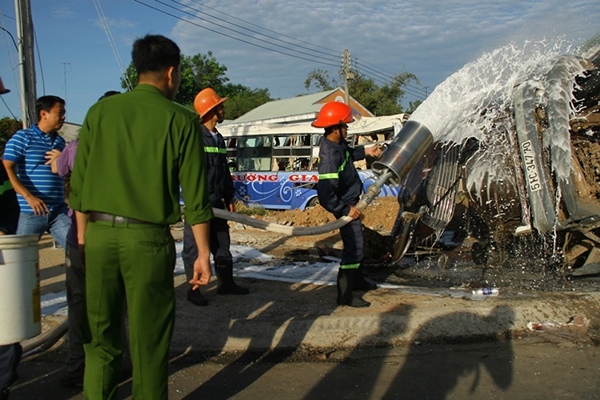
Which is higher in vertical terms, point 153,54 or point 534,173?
point 153,54

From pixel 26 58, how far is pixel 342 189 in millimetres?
6416

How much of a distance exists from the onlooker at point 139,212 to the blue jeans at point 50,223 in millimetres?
1480

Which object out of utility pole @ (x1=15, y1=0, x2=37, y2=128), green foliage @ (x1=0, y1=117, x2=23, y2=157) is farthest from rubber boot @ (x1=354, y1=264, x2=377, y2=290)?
green foliage @ (x1=0, y1=117, x2=23, y2=157)

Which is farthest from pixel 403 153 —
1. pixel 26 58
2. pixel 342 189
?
pixel 26 58

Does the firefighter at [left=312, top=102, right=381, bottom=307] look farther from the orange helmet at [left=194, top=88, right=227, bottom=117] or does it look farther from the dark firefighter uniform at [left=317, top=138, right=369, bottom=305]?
the orange helmet at [left=194, top=88, right=227, bottom=117]

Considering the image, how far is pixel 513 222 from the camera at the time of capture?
17.6 feet

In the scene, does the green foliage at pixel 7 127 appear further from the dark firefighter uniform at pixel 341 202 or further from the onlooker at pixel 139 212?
the onlooker at pixel 139 212

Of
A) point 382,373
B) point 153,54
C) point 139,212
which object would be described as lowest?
point 382,373

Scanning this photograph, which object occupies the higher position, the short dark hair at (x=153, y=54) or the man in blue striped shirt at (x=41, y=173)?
the short dark hair at (x=153, y=54)

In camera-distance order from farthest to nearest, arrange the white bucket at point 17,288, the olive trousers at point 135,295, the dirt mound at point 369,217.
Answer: the dirt mound at point 369,217 < the white bucket at point 17,288 < the olive trousers at point 135,295

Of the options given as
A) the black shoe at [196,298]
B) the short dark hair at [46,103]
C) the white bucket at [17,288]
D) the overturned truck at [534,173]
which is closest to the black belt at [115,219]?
the white bucket at [17,288]

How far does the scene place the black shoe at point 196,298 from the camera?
180 inches

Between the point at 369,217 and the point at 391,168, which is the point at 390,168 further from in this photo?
the point at 369,217

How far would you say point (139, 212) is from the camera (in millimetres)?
2279
